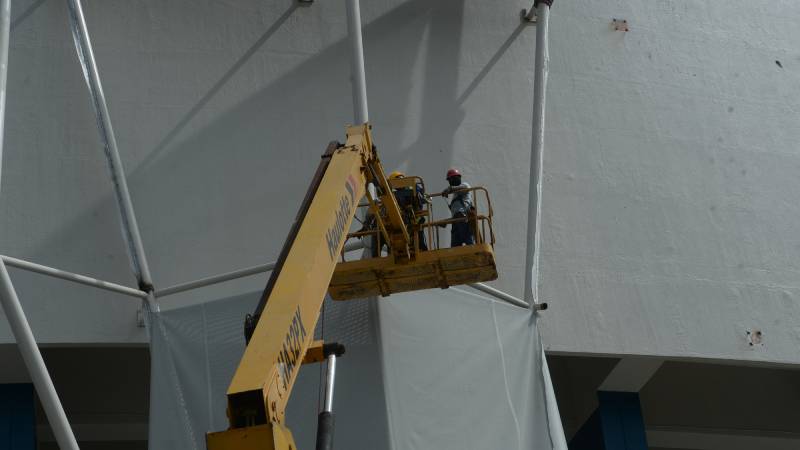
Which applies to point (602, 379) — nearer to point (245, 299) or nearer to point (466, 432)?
point (466, 432)

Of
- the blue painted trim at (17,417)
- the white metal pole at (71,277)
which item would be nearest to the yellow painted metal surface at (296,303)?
the white metal pole at (71,277)

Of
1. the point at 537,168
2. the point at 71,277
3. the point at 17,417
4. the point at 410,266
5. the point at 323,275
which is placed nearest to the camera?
the point at 323,275

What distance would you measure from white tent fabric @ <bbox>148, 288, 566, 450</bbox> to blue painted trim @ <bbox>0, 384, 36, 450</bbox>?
3.17 metres

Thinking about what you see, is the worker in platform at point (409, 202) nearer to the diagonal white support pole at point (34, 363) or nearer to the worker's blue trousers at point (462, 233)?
the worker's blue trousers at point (462, 233)

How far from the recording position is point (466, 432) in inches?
428

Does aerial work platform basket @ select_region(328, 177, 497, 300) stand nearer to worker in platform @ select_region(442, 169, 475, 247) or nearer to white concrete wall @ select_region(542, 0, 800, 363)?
worker in platform @ select_region(442, 169, 475, 247)

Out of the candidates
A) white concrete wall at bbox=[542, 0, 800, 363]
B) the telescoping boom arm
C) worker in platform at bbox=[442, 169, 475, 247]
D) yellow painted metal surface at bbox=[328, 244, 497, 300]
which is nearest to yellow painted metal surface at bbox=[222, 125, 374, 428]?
the telescoping boom arm

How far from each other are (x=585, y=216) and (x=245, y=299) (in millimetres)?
5643

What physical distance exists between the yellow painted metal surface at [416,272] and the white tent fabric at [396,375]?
40cm

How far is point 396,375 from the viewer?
11.1 metres

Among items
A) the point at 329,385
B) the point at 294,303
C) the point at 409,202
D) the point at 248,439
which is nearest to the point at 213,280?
the point at 409,202

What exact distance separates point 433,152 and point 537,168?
6.17ft

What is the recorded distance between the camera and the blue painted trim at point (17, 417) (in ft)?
44.0

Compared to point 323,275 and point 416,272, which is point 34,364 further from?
point 416,272
